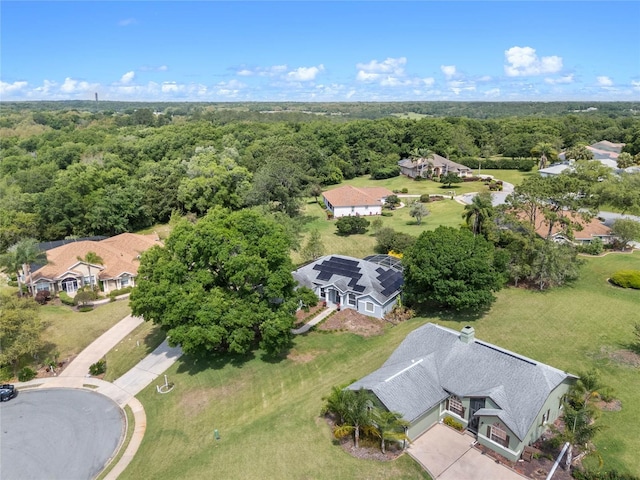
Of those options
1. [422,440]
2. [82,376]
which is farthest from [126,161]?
[422,440]

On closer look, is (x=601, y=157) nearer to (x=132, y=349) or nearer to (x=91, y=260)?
(x=132, y=349)

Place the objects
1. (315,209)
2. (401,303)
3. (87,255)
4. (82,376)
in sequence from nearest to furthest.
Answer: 1. (82,376)
2. (401,303)
3. (87,255)
4. (315,209)

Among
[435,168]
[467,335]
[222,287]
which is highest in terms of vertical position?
[435,168]

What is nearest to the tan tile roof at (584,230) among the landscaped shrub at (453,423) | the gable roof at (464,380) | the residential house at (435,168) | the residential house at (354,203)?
the residential house at (354,203)

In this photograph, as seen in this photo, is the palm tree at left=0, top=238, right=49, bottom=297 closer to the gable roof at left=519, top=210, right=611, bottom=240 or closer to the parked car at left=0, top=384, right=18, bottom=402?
the parked car at left=0, top=384, right=18, bottom=402

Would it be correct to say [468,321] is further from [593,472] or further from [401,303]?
[593,472]

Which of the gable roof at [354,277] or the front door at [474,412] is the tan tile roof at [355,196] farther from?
the front door at [474,412]

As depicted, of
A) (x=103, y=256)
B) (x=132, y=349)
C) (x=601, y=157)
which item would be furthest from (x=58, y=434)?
(x=601, y=157)
